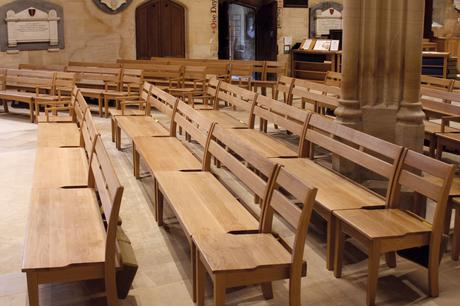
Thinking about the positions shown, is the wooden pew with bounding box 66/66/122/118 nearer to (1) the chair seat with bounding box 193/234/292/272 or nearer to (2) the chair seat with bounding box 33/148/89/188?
(2) the chair seat with bounding box 33/148/89/188

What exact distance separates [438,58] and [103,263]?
12.3 m

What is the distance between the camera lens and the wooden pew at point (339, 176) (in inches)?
152

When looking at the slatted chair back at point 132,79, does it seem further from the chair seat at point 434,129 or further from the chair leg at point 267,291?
the chair leg at point 267,291

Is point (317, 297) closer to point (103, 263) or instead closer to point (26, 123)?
point (103, 263)

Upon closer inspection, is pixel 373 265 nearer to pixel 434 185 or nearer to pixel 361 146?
pixel 434 185

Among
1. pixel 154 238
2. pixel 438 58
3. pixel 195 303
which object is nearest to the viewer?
pixel 195 303

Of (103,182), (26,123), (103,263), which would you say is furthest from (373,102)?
(26,123)

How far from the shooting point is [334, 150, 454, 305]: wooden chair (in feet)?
11.1

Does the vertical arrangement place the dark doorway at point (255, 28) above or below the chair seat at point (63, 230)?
above

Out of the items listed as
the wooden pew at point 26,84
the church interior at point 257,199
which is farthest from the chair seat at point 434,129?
the wooden pew at point 26,84

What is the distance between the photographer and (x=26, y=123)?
1010cm

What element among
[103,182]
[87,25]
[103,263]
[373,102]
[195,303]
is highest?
[87,25]

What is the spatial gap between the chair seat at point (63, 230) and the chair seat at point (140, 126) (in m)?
2.15

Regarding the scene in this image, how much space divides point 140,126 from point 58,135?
89cm
